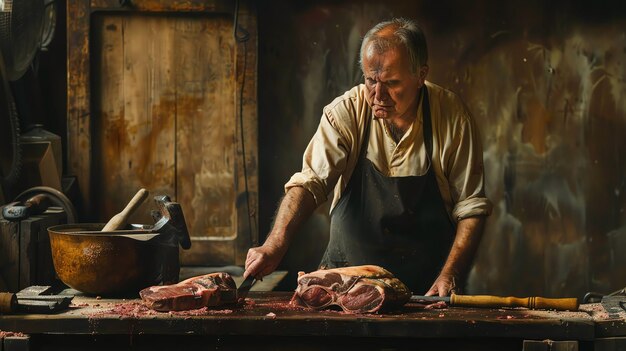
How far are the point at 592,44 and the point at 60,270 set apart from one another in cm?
399

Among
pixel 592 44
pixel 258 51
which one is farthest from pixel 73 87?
pixel 592 44

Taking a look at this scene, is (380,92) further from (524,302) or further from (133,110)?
(133,110)

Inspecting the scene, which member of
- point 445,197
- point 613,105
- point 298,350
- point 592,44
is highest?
point 592,44

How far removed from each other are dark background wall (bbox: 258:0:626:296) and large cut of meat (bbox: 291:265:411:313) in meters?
2.66

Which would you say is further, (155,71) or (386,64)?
(155,71)

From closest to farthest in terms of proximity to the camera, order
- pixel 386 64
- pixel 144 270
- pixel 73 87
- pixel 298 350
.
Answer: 1. pixel 298 350
2. pixel 144 270
3. pixel 386 64
4. pixel 73 87

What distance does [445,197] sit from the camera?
185 inches

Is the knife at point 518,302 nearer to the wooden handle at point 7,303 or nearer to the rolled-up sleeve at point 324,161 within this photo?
the rolled-up sleeve at point 324,161

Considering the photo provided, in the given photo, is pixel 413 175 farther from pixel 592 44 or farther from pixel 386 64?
pixel 592 44

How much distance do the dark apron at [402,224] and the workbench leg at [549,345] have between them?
142cm

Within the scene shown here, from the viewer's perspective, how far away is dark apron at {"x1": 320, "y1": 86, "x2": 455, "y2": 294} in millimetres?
4672

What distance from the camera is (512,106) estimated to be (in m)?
6.36

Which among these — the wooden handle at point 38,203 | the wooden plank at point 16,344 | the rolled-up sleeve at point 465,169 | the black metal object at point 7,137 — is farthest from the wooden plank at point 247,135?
the wooden plank at point 16,344

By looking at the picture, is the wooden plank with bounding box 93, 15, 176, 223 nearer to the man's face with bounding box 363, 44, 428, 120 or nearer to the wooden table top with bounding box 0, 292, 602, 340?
the man's face with bounding box 363, 44, 428, 120
